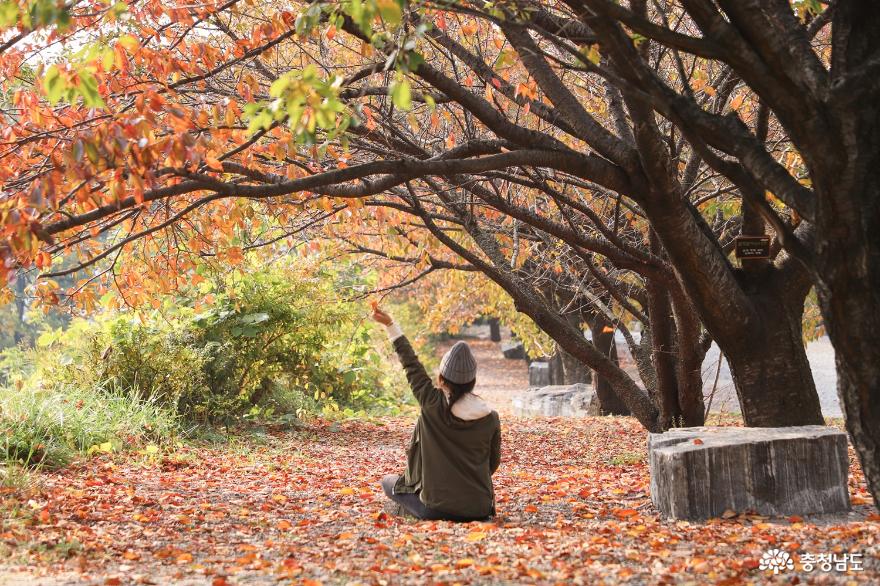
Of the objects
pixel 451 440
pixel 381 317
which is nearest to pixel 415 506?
pixel 451 440

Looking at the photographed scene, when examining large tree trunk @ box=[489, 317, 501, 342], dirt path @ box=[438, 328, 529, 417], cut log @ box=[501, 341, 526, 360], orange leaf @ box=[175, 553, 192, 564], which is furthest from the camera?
large tree trunk @ box=[489, 317, 501, 342]

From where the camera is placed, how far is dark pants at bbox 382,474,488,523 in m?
5.29

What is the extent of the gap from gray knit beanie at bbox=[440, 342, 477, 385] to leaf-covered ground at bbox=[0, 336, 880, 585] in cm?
85

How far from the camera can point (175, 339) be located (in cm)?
1018

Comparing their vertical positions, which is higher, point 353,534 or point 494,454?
point 494,454

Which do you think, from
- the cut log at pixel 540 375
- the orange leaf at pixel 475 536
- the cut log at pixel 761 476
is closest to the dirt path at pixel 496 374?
the cut log at pixel 540 375

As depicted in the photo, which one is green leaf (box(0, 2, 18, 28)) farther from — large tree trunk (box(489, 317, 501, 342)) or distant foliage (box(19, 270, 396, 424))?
large tree trunk (box(489, 317, 501, 342))

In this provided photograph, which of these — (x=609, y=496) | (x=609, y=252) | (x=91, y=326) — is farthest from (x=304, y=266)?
(x=609, y=496)

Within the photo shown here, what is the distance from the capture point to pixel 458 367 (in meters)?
4.95

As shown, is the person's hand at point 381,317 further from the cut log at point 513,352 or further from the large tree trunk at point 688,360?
the cut log at point 513,352

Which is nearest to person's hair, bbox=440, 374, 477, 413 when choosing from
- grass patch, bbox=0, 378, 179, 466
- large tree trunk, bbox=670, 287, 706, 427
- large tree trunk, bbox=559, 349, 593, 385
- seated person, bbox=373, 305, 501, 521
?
seated person, bbox=373, 305, 501, 521

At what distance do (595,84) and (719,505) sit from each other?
4099mm

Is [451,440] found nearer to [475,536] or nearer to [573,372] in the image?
[475,536]

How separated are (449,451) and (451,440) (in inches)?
3.1
